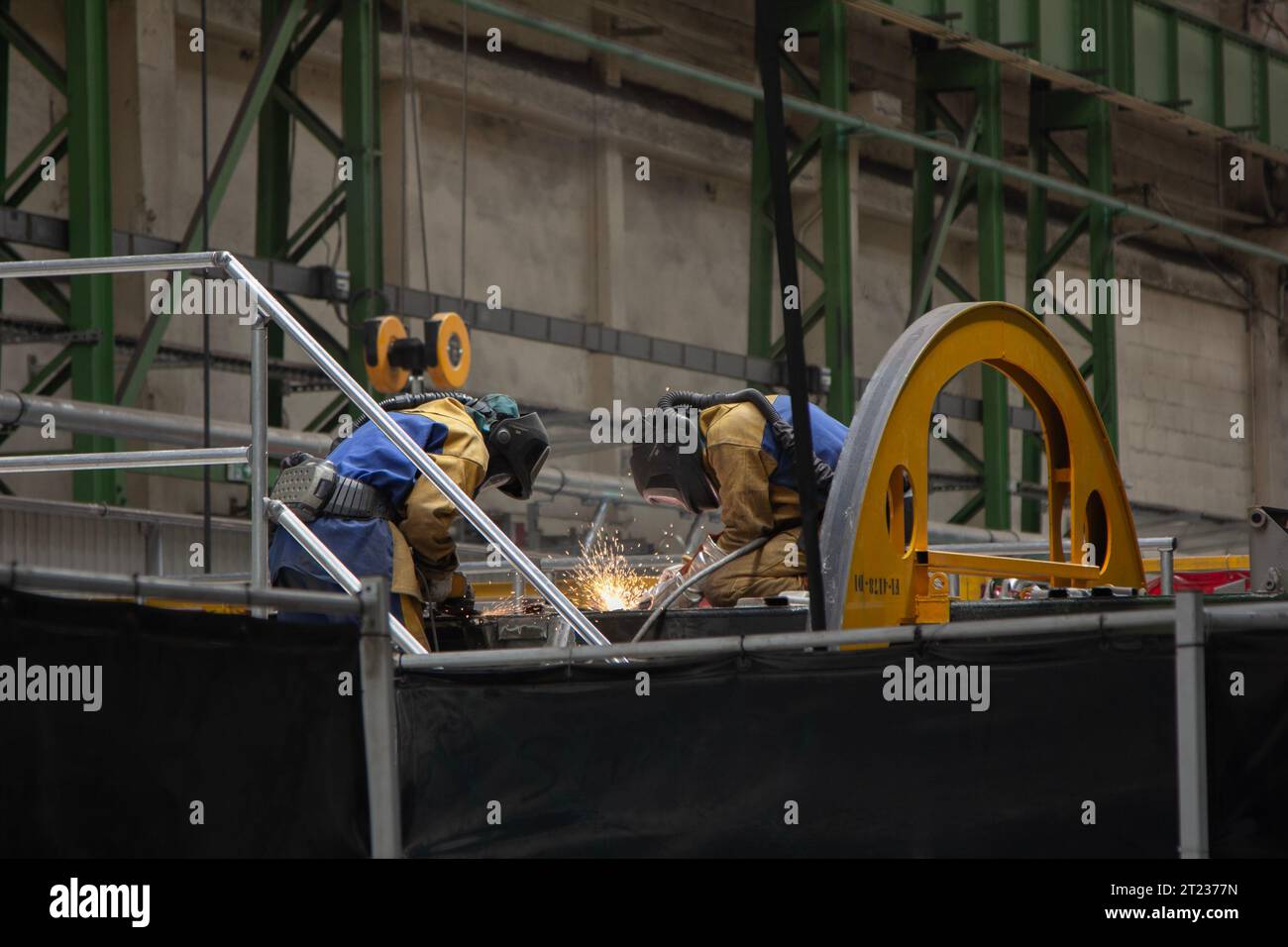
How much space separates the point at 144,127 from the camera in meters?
14.4

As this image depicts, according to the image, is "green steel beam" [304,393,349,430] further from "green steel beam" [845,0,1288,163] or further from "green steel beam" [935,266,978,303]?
"green steel beam" [935,266,978,303]

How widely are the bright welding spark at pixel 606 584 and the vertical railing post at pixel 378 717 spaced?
452 cm

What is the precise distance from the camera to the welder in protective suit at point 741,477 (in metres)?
7.52

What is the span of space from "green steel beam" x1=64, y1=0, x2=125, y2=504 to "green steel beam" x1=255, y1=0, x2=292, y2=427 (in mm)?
2204

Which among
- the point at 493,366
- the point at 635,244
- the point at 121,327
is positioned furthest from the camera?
the point at 635,244

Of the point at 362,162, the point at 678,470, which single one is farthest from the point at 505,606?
the point at 362,162

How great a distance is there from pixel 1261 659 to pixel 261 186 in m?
12.0

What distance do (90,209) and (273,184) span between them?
2.66m

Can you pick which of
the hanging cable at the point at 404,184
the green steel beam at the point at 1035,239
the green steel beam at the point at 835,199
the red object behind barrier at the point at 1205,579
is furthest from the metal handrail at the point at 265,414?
the green steel beam at the point at 1035,239

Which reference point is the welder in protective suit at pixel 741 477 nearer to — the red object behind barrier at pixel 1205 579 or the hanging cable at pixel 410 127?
the red object behind barrier at pixel 1205 579

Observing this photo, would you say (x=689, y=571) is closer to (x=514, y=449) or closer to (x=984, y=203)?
(x=514, y=449)

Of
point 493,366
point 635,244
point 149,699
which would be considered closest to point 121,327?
point 493,366
